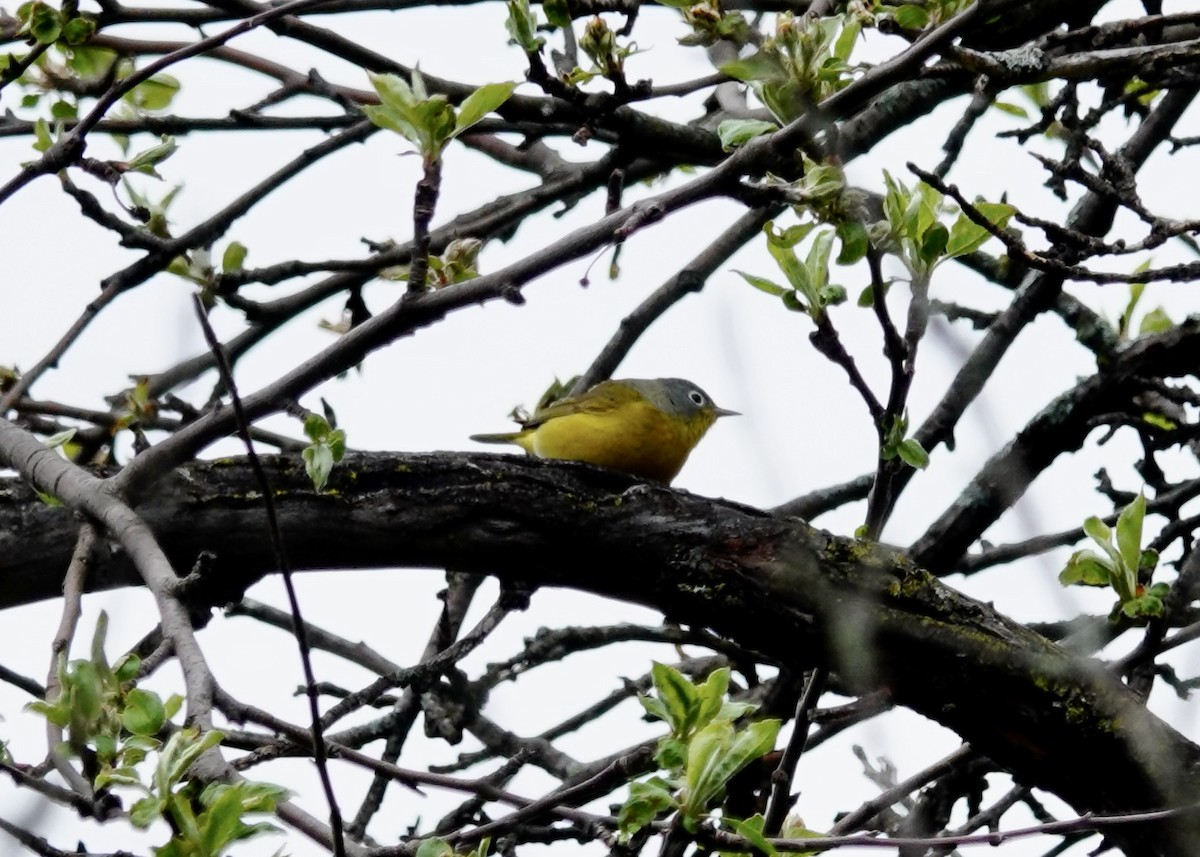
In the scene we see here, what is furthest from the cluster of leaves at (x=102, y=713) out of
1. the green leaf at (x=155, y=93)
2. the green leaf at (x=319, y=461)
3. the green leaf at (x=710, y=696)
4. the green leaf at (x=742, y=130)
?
the green leaf at (x=155, y=93)

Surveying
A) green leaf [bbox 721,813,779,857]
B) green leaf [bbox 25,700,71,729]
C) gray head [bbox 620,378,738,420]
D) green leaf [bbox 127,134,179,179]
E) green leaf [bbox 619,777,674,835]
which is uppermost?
gray head [bbox 620,378,738,420]

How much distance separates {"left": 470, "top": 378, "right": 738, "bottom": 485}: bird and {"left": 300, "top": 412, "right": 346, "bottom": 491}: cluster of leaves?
8.71 feet

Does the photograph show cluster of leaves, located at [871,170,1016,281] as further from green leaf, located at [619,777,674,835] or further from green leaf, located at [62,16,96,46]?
green leaf, located at [62,16,96,46]

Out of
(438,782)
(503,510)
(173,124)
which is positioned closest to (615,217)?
(438,782)

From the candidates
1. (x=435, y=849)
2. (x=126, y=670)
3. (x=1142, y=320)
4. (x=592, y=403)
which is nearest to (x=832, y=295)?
(x=435, y=849)

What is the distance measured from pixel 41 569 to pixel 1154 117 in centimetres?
344

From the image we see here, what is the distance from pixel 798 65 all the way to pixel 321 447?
115 centimetres

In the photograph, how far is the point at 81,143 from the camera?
312cm

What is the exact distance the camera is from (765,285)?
2.88 m

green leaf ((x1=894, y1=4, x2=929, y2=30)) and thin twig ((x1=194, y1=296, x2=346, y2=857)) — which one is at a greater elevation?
green leaf ((x1=894, y1=4, x2=929, y2=30))

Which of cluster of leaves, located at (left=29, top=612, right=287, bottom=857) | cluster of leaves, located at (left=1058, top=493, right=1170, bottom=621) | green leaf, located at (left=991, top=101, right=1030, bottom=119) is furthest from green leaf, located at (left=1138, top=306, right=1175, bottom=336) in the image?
cluster of leaves, located at (left=29, top=612, right=287, bottom=857)

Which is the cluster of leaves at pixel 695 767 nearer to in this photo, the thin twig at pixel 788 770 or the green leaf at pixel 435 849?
the green leaf at pixel 435 849

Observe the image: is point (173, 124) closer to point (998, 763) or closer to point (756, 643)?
point (756, 643)

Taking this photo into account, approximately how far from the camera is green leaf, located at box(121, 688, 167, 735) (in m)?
2.16
